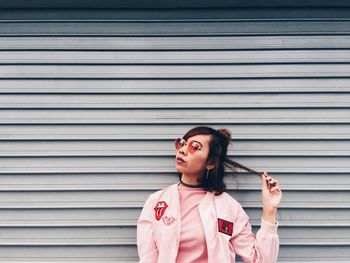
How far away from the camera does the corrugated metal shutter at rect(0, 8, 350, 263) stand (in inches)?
119

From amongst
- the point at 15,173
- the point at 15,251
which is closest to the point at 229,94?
the point at 15,173

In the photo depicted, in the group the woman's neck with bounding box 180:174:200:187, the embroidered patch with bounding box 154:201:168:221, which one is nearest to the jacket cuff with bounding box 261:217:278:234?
the woman's neck with bounding box 180:174:200:187

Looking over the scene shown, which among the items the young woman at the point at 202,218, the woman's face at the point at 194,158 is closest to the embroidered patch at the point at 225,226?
the young woman at the point at 202,218

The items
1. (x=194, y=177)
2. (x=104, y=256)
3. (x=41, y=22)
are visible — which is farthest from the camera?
(x=41, y=22)

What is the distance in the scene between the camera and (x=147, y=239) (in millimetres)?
2615

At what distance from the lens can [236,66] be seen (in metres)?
3.17

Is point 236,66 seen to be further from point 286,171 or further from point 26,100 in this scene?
point 26,100

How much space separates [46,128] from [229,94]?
157 cm

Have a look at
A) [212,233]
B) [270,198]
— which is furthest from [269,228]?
[212,233]

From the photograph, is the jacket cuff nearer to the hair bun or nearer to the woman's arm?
the woman's arm

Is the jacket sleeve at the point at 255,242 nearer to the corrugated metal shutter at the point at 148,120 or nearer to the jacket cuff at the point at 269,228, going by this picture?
the jacket cuff at the point at 269,228

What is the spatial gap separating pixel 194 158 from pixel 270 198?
63cm

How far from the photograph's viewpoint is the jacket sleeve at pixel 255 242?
2.58 metres

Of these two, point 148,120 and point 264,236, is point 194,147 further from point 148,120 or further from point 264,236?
point 264,236
